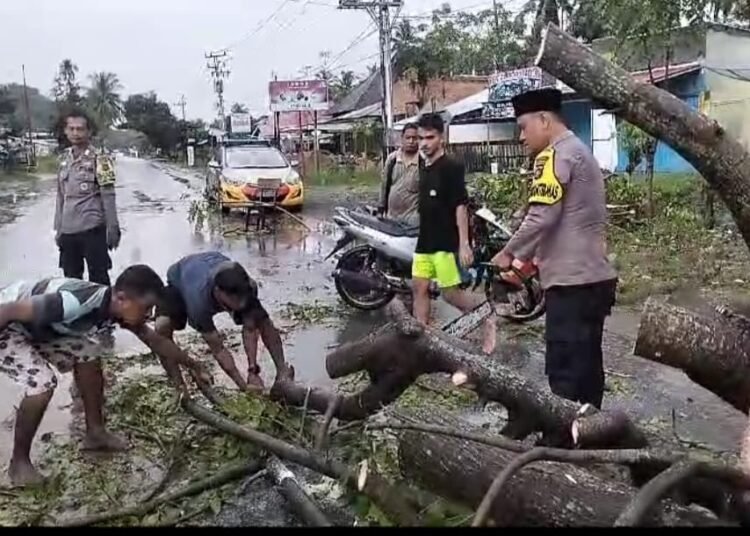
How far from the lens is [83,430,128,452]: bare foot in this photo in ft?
16.8

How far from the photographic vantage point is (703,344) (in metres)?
3.78

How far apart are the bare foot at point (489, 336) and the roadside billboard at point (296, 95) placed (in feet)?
101

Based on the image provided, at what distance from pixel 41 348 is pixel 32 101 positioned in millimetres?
95338

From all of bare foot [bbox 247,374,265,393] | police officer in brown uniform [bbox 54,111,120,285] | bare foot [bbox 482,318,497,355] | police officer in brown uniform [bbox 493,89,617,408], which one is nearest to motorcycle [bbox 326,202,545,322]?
bare foot [bbox 482,318,497,355]

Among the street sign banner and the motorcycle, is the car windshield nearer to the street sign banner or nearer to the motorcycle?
the motorcycle

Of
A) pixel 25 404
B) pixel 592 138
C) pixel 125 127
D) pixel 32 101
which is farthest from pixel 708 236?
pixel 125 127

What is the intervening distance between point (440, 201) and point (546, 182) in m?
2.48

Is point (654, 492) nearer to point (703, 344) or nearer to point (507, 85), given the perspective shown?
point (703, 344)

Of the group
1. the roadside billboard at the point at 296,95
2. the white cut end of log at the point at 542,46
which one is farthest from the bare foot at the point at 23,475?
the roadside billboard at the point at 296,95

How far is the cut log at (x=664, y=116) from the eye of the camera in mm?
3748

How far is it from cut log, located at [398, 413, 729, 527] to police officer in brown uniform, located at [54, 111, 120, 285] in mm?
3946

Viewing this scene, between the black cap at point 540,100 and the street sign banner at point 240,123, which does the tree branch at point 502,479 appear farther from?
the street sign banner at point 240,123

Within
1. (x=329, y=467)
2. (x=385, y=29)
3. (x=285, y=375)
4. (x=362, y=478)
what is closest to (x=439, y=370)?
(x=329, y=467)

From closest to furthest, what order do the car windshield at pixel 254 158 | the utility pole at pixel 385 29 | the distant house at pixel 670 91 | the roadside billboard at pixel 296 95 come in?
the distant house at pixel 670 91 → the car windshield at pixel 254 158 → the utility pole at pixel 385 29 → the roadside billboard at pixel 296 95
